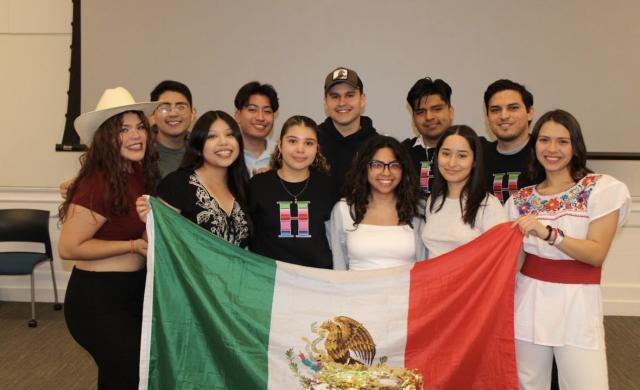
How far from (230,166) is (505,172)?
1576 mm

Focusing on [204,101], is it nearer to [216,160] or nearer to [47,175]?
[47,175]

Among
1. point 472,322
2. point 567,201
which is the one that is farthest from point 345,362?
point 567,201

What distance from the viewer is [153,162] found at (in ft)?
9.23

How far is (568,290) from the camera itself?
8.17 feet

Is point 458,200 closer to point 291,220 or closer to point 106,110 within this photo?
point 291,220

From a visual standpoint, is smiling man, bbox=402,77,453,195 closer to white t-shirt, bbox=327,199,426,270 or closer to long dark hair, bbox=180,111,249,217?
white t-shirt, bbox=327,199,426,270

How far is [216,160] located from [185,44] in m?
2.61

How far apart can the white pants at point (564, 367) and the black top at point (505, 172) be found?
962 millimetres

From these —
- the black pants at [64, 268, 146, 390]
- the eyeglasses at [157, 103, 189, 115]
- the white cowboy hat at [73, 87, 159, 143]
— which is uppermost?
the eyeglasses at [157, 103, 189, 115]

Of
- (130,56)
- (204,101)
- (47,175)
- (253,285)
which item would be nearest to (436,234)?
(253,285)

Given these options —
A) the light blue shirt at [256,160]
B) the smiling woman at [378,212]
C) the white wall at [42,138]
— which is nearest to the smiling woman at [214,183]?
the smiling woman at [378,212]

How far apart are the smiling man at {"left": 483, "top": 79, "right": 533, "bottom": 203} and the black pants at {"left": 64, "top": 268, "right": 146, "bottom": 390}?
2.06 meters

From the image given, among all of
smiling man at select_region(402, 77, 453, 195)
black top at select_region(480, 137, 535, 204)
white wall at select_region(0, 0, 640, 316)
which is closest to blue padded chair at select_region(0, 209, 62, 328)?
white wall at select_region(0, 0, 640, 316)

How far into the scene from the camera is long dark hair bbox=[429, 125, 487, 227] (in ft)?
8.99
